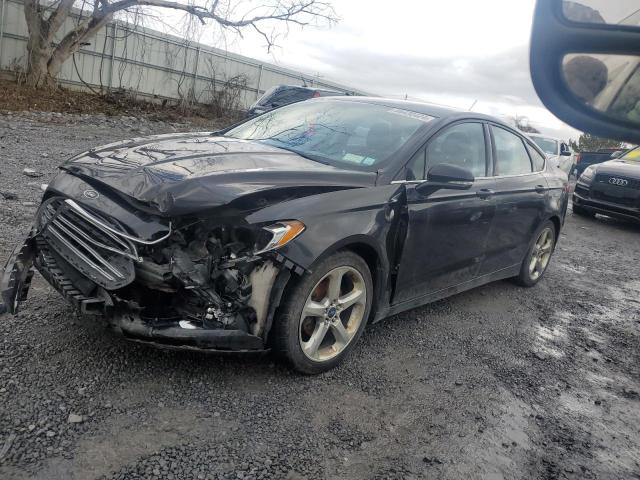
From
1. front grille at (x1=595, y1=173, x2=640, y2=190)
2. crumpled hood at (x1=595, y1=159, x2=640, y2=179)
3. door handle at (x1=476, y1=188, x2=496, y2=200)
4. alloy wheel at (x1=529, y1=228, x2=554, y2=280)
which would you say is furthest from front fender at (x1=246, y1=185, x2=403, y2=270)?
crumpled hood at (x1=595, y1=159, x2=640, y2=179)

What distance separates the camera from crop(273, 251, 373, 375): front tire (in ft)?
9.99

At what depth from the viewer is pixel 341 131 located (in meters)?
4.07

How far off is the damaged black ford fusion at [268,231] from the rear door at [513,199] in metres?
0.40

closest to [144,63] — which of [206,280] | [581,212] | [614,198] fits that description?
[581,212]

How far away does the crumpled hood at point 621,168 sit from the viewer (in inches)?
390

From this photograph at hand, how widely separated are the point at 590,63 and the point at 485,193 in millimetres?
3126

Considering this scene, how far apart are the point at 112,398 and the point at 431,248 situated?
2.24 m

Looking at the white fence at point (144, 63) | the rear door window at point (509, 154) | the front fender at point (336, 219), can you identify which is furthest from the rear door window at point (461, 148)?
the white fence at point (144, 63)

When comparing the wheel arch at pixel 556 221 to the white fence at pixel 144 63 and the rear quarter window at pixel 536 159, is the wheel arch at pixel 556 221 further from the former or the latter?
the white fence at pixel 144 63

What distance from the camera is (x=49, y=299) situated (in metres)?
3.73

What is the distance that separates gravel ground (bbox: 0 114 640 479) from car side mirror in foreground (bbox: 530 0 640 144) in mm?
1784

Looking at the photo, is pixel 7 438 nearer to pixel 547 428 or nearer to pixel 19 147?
pixel 547 428

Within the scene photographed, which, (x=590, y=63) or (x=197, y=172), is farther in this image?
(x=197, y=172)

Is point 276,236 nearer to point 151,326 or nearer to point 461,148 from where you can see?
point 151,326
